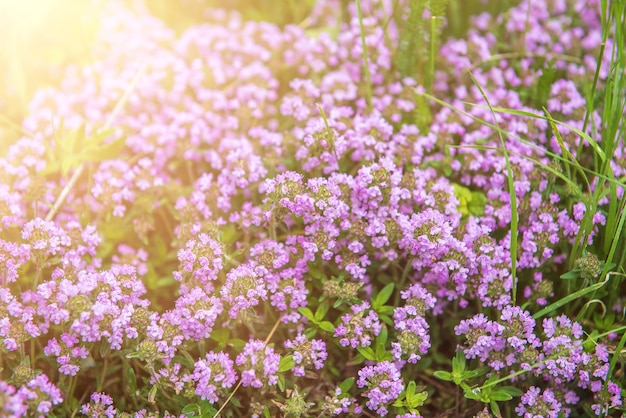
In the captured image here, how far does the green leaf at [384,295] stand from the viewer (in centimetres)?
332

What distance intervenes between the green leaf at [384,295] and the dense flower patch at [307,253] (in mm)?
11

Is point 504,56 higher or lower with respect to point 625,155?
higher

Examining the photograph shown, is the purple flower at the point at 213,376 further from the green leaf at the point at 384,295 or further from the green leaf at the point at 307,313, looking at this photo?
the green leaf at the point at 384,295

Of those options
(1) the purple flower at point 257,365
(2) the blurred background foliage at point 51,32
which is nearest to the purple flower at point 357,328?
(1) the purple flower at point 257,365

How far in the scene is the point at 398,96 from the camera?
457cm

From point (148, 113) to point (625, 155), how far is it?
3.25m

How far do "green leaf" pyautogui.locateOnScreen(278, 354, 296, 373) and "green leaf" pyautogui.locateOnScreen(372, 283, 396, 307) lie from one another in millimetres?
564

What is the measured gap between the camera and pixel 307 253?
3.26 m

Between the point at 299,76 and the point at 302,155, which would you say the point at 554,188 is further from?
the point at 299,76

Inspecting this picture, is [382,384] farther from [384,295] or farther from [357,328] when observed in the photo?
[384,295]

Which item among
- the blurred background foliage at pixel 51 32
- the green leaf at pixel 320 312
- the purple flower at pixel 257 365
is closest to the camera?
the purple flower at pixel 257 365

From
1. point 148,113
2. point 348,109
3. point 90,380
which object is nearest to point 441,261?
point 348,109

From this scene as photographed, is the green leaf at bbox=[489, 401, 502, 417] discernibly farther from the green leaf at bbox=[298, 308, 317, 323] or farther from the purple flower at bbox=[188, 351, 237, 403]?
the purple flower at bbox=[188, 351, 237, 403]

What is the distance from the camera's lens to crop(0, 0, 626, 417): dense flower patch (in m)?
3.01
